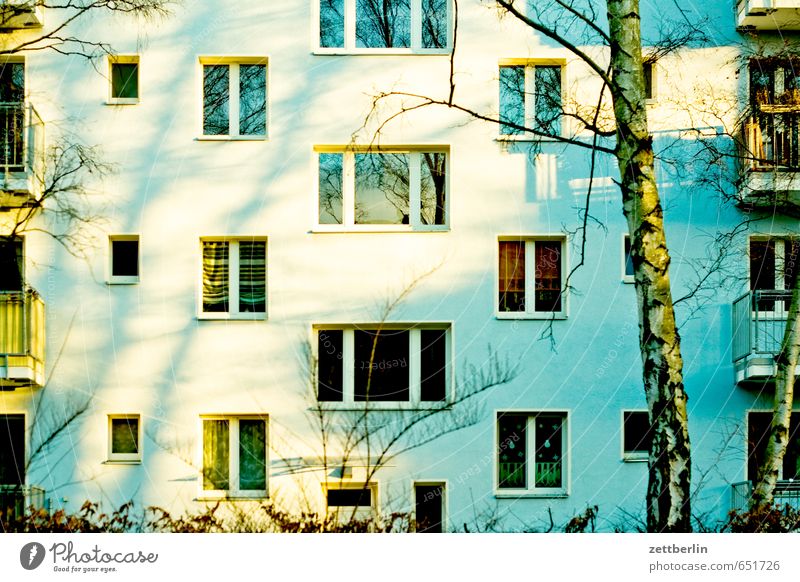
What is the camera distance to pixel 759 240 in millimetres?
5645

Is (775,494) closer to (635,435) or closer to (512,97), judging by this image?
(635,435)

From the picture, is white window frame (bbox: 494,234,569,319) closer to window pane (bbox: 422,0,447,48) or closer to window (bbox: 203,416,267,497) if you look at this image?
window pane (bbox: 422,0,447,48)

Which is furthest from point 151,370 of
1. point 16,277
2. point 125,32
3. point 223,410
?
point 125,32

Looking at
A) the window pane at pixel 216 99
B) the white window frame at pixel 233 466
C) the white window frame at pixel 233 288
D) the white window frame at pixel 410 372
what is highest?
the window pane at pixel 216 99

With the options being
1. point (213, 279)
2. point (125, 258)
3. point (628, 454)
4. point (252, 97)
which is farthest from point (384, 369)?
point (252, 97)

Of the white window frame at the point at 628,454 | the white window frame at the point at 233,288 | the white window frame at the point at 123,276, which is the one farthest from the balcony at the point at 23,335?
the white window frame at the point at 628,454

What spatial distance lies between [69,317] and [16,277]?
365mm

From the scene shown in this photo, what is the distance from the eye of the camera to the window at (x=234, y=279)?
17.5 feet

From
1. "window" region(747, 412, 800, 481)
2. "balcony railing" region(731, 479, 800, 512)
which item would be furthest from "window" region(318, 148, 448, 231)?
"balcony railing" region(731, 479, 800, 512)

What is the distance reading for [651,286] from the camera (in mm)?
5289

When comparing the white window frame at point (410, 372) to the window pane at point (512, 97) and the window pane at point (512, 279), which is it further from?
the window pane at point (512, 97)

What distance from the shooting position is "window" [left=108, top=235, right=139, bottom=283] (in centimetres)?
529

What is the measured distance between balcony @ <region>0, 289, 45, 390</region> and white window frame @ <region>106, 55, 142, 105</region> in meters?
0.99

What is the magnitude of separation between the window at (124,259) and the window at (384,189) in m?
0.90
